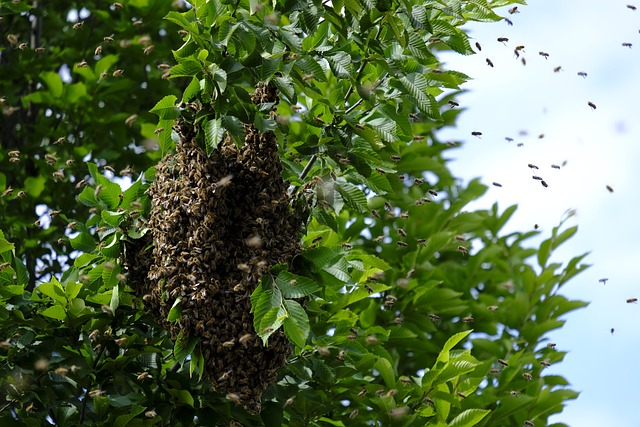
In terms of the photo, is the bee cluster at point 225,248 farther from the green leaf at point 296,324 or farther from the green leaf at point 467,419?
the green leaf at point 467,419

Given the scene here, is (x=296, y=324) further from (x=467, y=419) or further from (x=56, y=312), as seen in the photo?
(x=467, y=419)

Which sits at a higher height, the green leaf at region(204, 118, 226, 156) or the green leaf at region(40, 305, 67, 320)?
the green leaf at region(204, 118, 226, 156)

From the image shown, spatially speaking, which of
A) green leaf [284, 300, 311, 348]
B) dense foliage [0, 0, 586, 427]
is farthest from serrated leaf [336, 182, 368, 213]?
green leaf [284, 300, 311, 348]

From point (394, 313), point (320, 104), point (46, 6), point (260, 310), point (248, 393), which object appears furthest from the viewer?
point (46, 6)

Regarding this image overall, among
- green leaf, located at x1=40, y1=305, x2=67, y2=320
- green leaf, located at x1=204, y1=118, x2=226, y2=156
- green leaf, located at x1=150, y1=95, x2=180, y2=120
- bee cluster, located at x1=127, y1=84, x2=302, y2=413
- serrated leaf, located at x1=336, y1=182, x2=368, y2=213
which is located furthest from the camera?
green leaf, located at x1=40, y1=305, x2=67, y2=320

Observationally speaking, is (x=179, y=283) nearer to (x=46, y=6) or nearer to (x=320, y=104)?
(x=320, y=104)

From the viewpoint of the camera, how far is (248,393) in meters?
4.93

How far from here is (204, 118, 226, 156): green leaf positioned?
4719 millimetres

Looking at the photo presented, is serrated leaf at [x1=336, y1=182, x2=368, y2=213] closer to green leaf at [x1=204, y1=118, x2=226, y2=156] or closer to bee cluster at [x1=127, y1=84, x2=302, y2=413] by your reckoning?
bee cluster at [x1=127, y1=84, x2=302, y2=413]

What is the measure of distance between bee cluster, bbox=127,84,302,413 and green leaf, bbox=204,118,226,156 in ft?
0.62

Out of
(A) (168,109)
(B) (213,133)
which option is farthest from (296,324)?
(A) (168,109)

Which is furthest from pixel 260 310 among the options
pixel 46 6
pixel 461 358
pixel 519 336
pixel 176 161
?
pixel 46 6

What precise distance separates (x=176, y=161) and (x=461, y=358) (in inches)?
81.0

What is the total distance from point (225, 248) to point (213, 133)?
23.1 inches
